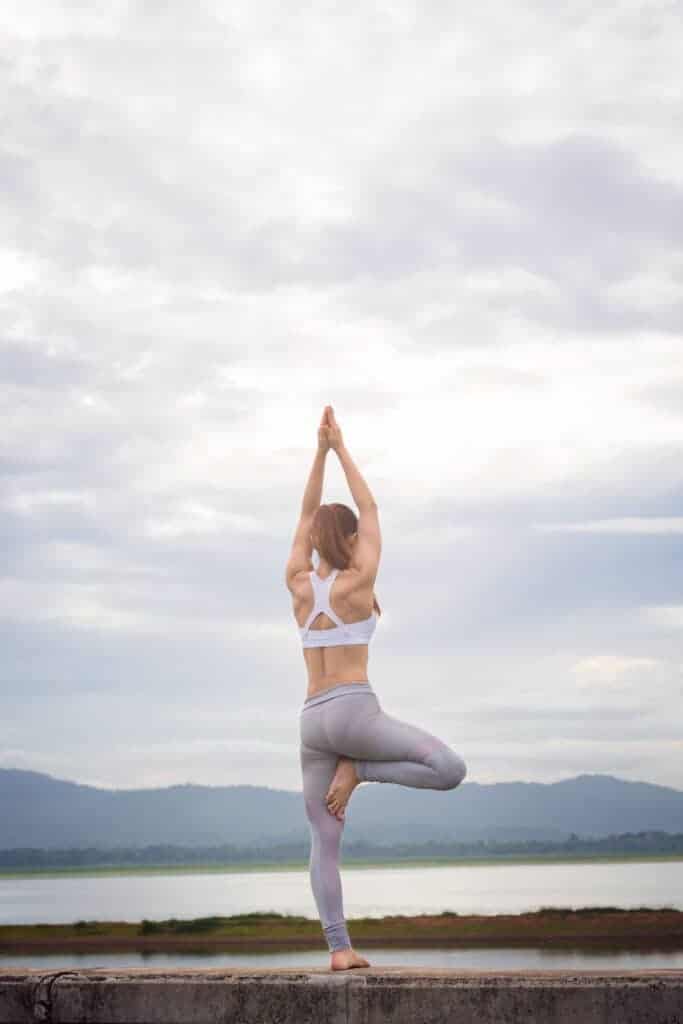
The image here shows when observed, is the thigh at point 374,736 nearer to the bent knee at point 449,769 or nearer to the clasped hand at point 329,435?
the bent knee at point 449,769

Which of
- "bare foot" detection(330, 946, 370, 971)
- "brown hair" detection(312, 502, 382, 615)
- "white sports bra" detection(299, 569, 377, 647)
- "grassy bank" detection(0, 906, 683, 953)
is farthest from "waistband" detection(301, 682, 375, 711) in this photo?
"grassy bank" detection(0, 906, 683, 953)

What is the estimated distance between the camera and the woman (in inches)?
364

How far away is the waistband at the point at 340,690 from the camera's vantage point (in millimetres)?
9492

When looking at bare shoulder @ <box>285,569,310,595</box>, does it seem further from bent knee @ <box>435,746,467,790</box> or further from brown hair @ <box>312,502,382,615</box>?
bent knee @ <box>435,746,467,790</box>

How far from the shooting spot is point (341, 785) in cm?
950

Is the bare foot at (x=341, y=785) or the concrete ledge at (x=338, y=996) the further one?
the bare foot at (x=341, y=785)

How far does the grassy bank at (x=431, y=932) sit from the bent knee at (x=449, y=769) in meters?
54.0

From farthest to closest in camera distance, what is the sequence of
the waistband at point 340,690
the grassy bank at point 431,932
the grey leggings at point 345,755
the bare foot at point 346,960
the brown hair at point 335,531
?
the grassy bank at point 431,932 < the brown hair at point 335,531 < the waistband at point 340,690 < the grey leggings at point 345,755 < the bare foot at point 346,960

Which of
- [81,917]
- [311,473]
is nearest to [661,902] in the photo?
[81,917]

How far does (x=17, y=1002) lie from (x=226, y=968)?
52.7 inches

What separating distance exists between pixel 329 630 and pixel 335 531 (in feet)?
2.37

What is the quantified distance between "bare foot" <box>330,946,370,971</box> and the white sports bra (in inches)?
80.6

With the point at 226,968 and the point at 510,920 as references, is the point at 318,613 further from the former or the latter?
the point at 510,920

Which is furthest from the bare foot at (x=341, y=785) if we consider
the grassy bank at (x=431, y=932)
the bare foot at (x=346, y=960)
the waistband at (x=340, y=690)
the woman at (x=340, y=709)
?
the grassy bank at (x=431, y=932)
